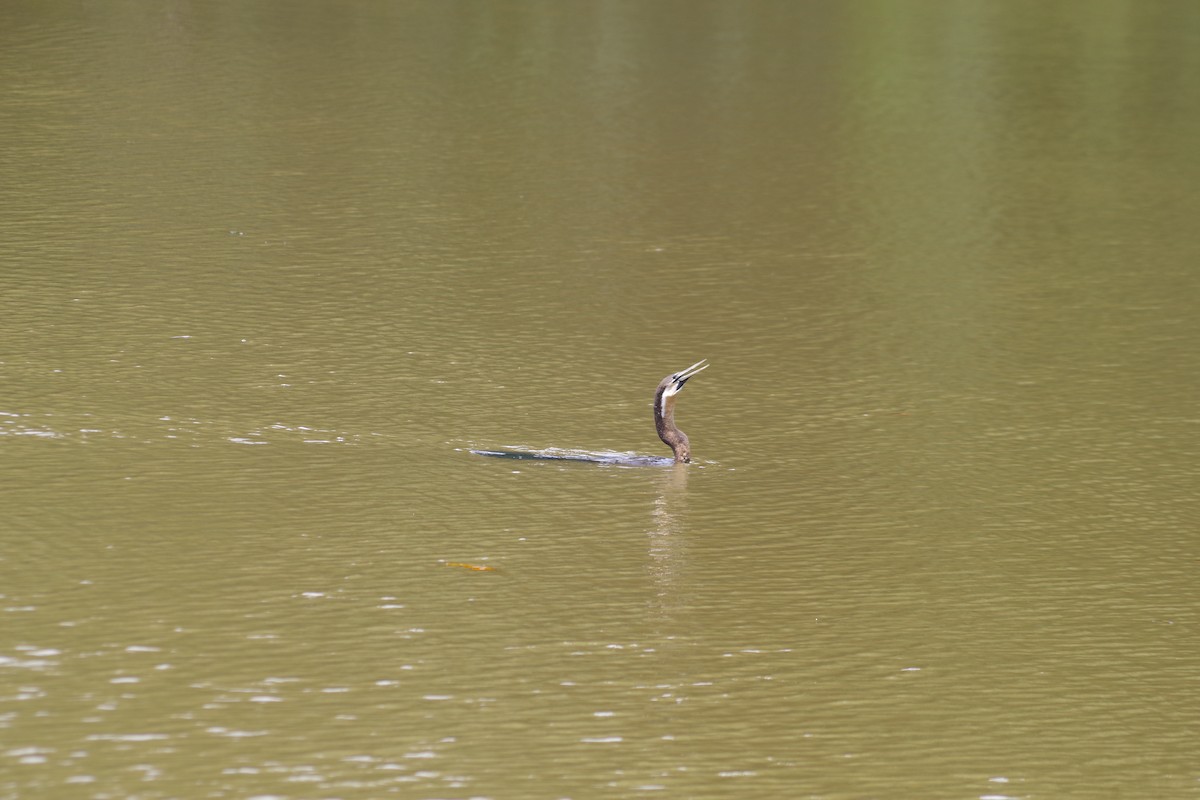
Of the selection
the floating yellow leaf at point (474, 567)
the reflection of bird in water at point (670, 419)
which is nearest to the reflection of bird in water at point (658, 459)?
the reflection of bird in water at point (670, 419)

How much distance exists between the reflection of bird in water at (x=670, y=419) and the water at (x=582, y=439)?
0.29 ft

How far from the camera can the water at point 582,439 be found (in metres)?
3.86

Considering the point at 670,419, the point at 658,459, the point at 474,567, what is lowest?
the point at 474,567

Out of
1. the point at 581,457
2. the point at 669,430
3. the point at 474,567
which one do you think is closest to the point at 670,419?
the point at 669,430

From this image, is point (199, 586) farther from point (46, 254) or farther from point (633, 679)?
point (46, 254)

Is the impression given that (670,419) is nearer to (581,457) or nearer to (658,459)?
(658,459)

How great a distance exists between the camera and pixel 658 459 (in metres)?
5.65

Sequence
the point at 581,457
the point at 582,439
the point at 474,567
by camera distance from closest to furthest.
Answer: the point at 474,567 → the point at 581,457 → the point at 582,439

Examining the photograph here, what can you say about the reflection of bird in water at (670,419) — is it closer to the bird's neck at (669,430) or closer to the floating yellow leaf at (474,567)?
the bird's neck at (669,430)

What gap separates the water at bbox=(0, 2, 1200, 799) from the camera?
3.86 meters

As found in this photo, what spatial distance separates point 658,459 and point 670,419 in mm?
125

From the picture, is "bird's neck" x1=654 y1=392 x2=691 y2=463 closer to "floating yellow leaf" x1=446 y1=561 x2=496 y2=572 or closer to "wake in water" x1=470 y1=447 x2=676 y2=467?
"wake in water" x1=470 y1=447 x2=676 y2=467

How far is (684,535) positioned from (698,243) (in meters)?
3.72

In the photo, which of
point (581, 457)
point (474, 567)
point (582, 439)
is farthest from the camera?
point (582, 439)
